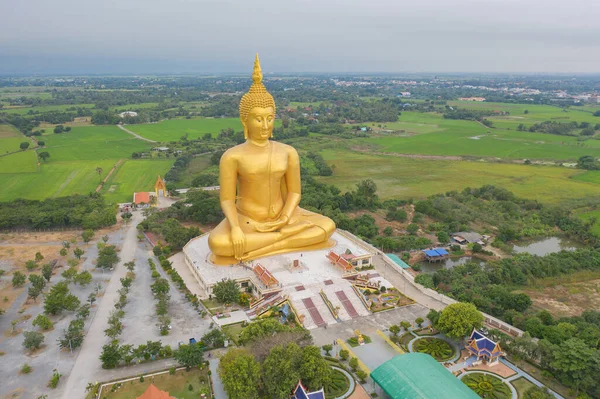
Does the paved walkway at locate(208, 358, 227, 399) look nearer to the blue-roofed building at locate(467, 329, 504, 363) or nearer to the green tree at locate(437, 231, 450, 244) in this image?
the blue-roofed building at locate(467, 329, 504, 363)

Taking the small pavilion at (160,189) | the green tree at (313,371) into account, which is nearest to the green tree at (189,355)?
the green tree at (313,371)

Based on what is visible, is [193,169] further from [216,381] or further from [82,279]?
[216,381]

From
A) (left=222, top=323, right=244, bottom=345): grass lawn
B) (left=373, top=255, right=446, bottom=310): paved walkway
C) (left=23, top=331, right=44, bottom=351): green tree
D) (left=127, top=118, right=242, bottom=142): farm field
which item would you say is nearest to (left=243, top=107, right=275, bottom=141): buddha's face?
(left=222, top=323, right=244, bottom=345): grass lawn

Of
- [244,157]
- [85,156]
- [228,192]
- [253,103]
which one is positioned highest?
[253,103]

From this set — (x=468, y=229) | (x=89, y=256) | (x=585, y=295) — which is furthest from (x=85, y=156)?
(x=585, y=295)

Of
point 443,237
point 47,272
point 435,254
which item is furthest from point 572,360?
point 47,272

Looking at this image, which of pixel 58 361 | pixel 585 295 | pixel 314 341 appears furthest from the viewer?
pixel 585 295

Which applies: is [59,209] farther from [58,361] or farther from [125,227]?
[58,361]
